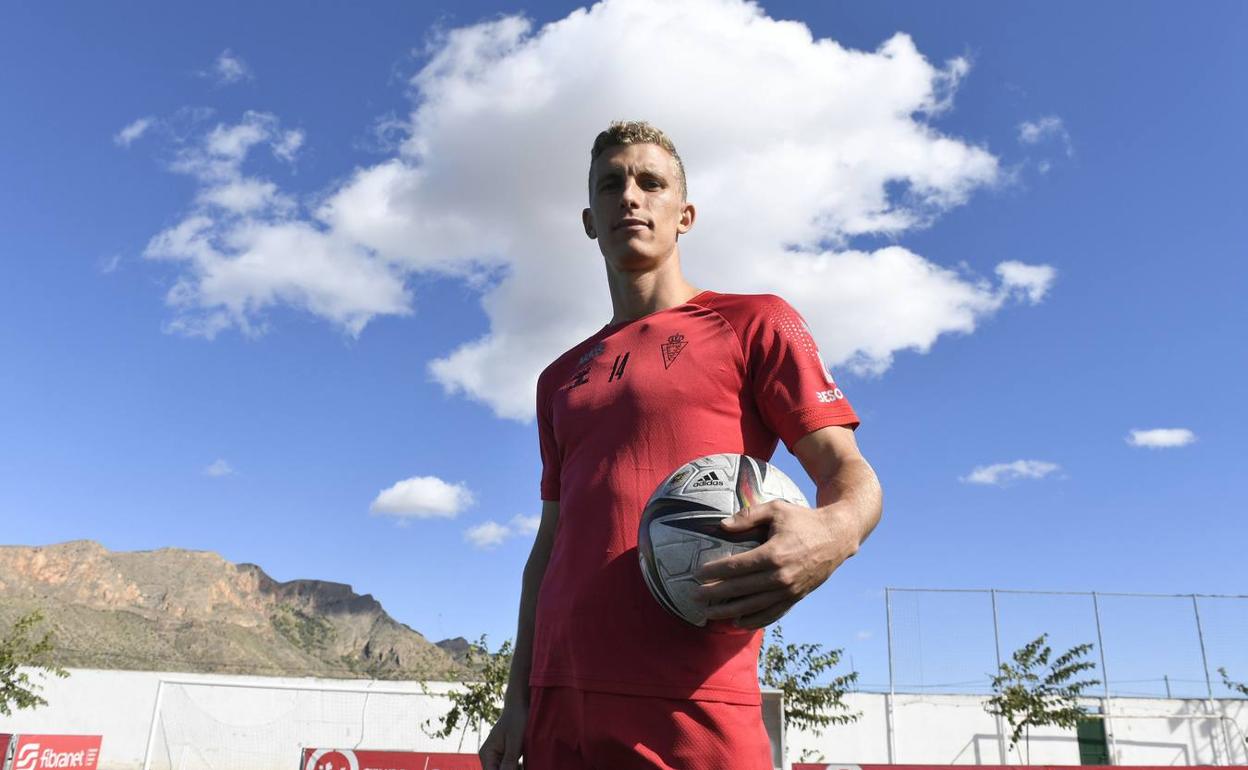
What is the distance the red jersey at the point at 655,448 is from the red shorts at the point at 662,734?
0.09 feet

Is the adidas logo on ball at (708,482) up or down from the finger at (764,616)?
up

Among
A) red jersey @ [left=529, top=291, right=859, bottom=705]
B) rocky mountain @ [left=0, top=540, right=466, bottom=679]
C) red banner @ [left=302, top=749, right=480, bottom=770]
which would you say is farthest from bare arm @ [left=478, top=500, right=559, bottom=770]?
rocky mountain @ [left=0, top=540, right=466, bottom=679]

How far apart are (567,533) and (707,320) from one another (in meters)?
0.65

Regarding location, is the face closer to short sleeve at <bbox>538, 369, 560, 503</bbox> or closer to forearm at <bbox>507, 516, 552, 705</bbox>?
short sleeve at <bbox>538, 369, 560, 503</bbox>

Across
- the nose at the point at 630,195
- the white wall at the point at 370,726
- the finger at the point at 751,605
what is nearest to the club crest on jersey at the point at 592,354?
the nose at the point at 630,195

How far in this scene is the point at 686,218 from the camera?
8.73 ft

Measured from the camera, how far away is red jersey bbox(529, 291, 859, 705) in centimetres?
178

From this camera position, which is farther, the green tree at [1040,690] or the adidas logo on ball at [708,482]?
the green tree at [1040,690]

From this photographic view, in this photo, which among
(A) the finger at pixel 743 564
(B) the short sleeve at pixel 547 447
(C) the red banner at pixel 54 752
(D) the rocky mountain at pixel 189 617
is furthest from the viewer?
(D) the rocky mountain at pixel 189 617

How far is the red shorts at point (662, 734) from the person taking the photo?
1720mm

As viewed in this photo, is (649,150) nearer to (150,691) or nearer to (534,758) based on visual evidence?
(534,758)

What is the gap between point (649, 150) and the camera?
252cm

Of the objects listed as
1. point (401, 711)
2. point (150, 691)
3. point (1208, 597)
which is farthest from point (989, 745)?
point (150, 691)

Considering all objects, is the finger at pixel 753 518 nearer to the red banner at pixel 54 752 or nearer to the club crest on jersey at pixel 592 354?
the club crest on jersey at pixel 592 354
